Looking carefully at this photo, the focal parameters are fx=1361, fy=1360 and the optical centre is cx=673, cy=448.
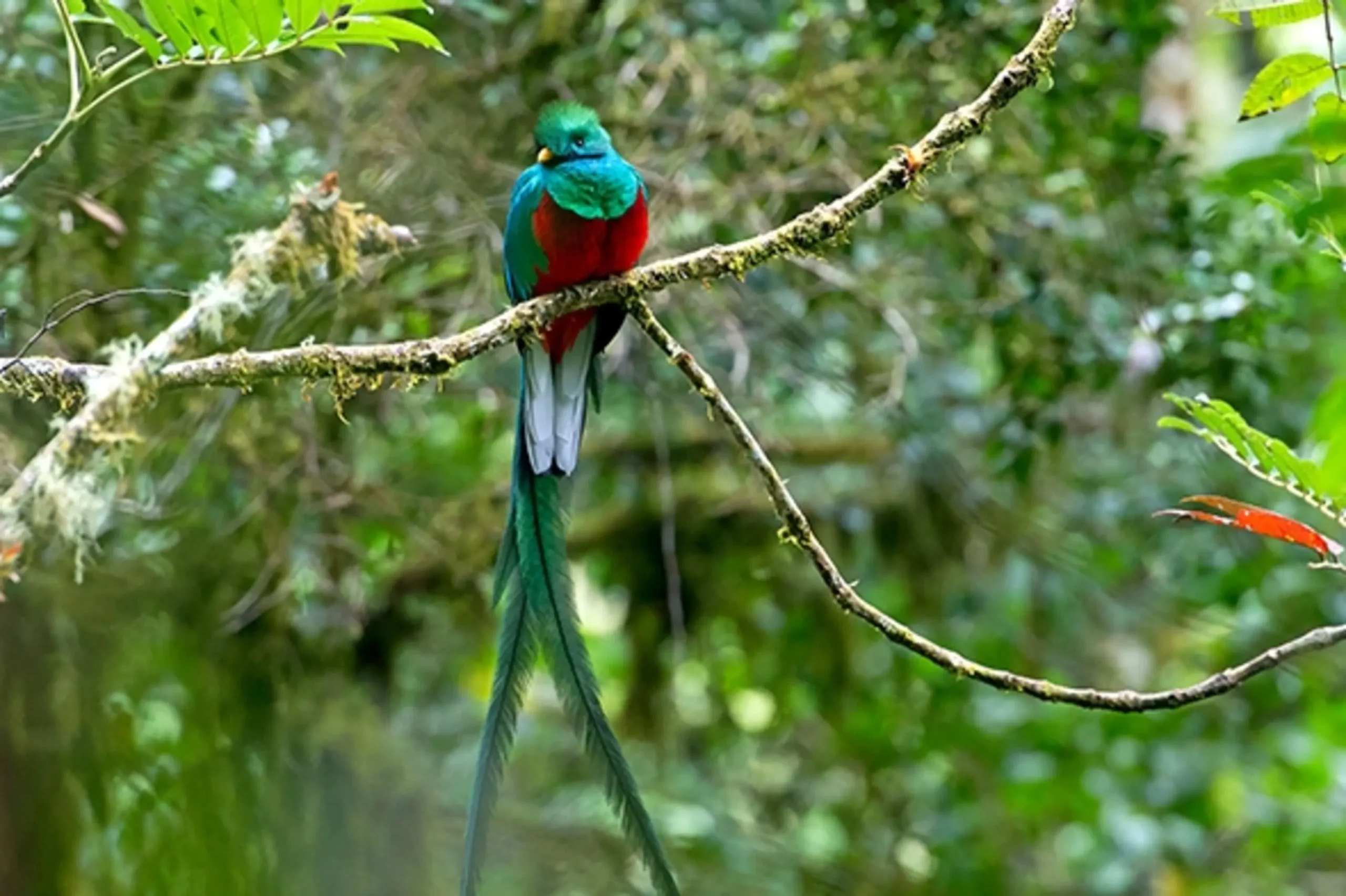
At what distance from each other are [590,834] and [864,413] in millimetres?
1358

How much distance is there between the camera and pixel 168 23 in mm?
1395

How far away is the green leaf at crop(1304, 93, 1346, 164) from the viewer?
1.15m

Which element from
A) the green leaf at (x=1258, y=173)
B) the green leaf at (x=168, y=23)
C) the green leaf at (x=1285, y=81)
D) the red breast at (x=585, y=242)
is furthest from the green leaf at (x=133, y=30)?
the green leaf at (x=1285, y=81)

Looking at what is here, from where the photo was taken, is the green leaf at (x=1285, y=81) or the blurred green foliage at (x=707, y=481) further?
the blurred green foliage at (x=707, y=481)

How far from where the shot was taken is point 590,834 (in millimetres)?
3660

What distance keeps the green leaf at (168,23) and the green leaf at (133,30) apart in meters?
0.02

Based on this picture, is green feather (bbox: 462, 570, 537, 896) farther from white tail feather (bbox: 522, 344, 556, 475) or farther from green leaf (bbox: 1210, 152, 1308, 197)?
green leaf (bbox: 1210, 152, 1308, 197)

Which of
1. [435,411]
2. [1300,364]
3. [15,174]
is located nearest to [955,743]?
[1300,364]

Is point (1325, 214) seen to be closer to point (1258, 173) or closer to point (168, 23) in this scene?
point (1258, 173)

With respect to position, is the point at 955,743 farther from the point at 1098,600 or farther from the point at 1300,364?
the point at 1300,364

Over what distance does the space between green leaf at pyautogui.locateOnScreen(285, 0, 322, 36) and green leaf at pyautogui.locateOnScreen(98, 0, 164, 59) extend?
0.14 meters

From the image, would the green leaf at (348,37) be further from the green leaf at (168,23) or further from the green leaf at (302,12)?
the green leaf at (168,23)

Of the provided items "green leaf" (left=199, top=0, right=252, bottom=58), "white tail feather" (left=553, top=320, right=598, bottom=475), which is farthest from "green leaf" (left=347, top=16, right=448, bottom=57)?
"white tail feather" (left=553, top=320, right=598, bottom=475)

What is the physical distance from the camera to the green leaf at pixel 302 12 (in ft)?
4.47
